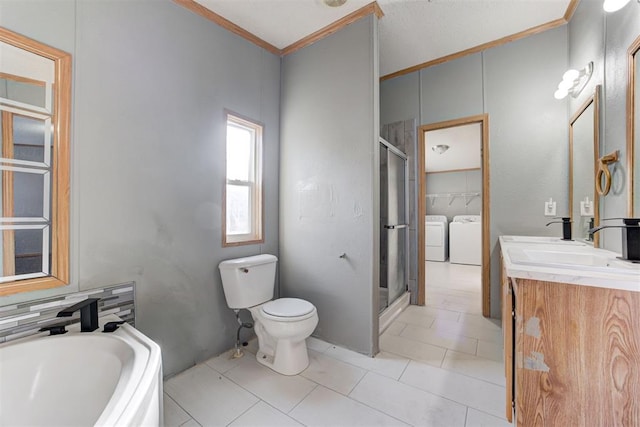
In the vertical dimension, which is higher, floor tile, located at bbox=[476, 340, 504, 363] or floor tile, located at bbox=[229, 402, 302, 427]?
floor tile, located at bbox=[476, 340, 504, 363]

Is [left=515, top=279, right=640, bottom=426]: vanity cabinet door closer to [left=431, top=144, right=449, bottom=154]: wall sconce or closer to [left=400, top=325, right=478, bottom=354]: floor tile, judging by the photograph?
[left=400, top=325, right=478, bottom=354]: floor tile

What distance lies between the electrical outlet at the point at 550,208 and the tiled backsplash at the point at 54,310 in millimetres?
3281

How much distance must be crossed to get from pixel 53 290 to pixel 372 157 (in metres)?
2.04

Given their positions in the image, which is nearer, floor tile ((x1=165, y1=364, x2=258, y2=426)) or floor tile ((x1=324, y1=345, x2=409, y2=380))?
floor tile ((x1=165, y1=364, x2=258, y2=426))

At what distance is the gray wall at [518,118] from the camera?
7.69 ft

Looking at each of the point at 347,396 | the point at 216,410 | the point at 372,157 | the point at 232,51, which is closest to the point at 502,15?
the point at 372,157

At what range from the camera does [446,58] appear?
2.79 m

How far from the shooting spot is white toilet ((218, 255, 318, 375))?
5.81 feet

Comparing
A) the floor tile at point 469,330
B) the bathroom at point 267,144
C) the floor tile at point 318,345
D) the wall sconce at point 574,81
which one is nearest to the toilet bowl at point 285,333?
the floor tile at point 318,345

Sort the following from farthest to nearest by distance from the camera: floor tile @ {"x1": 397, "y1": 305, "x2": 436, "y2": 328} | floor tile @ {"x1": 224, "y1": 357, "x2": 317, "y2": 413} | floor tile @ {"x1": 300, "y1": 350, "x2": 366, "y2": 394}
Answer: floor tile @ {"x1": 397, "y1": 305, "x2": 436, "y2": 328} → floor tile @ {"x1": 300, "y1": 350, "x2": 366, "y2": 394} → floor tile @ {"x1": 224, "y1": 357, "x2": 317, "y2": 413}

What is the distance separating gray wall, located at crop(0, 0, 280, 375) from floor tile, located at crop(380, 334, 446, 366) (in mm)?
1281

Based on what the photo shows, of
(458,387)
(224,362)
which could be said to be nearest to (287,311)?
(224,362)

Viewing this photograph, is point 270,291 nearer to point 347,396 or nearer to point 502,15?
point 347,396

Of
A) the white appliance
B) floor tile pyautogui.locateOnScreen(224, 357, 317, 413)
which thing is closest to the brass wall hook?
floor tile pyautogui.locateOnScreen(224, 357, 317, 413)
